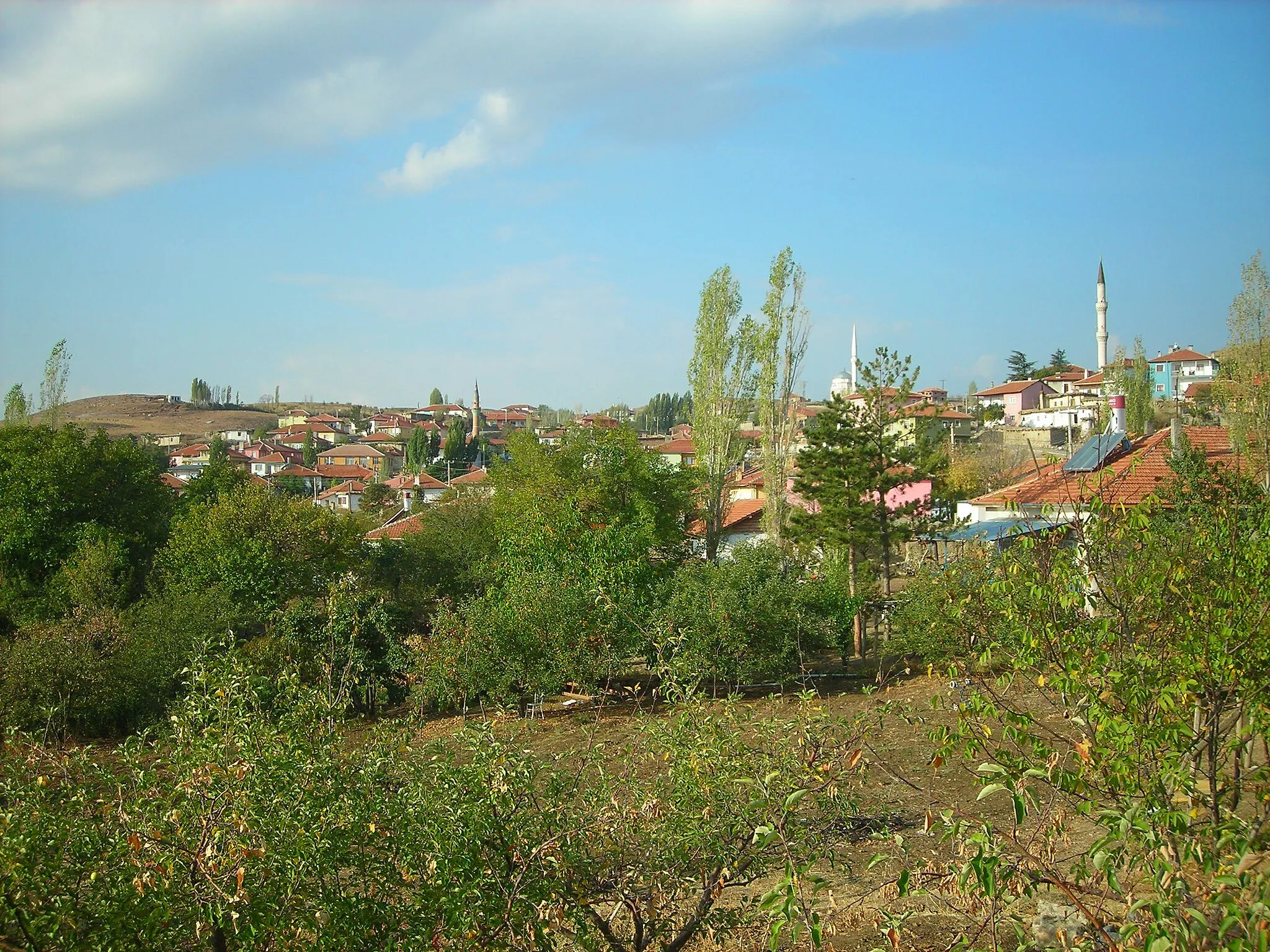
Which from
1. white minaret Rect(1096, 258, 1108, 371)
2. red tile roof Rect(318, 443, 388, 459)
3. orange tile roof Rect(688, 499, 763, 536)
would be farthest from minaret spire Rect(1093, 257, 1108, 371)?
red tile roof Rect(318, 443, 388, 459)

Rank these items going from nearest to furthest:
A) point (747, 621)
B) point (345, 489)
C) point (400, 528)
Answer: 1. point (747, 621)
2. point (400, 528)
3. point (345, 489)

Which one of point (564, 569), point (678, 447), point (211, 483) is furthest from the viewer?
point (678, 447)

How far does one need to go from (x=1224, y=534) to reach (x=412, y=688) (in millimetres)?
12677

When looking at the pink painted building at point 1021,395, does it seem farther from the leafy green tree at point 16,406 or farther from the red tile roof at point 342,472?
the leafy green tree at point 16,406

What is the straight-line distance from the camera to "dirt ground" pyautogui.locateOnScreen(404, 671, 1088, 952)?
5.22 metres

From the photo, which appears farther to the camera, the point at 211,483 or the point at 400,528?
the point at 400,528

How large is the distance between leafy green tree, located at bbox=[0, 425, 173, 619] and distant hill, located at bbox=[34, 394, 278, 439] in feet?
234

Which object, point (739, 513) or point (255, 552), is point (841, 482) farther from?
point (739, 513)

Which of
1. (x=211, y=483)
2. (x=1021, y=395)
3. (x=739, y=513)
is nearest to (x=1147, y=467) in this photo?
(x=739, y=513)

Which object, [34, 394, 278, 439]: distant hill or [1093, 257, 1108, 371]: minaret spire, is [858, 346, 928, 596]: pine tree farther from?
[34, 394, 278, 439]: distant hill

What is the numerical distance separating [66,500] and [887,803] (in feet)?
68.1

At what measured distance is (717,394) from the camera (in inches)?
1009

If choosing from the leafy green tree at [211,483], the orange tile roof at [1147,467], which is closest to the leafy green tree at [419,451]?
the leafy green tree at [211,483]

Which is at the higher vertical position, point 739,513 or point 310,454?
point 310,454
